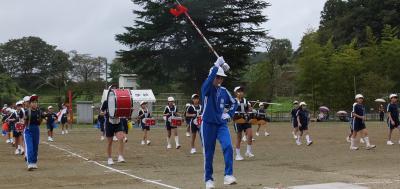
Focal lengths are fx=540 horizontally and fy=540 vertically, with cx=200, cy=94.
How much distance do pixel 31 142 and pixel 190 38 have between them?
4809cm

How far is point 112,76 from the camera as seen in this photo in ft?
306

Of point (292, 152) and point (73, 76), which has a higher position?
point (73, 76)

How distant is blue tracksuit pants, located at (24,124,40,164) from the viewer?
584 inches

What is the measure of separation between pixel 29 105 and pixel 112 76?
257 ft

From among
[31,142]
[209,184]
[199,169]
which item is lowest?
[199,169]

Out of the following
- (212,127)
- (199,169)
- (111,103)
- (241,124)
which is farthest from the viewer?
(241,124)

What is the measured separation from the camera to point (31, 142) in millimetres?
15094

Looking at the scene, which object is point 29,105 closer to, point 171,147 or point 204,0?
point 171,147

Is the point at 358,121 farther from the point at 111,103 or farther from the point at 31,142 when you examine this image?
the point at 31,142

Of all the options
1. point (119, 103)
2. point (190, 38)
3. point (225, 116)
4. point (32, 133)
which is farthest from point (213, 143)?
point (190, 38)

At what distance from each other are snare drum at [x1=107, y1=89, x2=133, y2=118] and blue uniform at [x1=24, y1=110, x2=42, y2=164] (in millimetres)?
2056

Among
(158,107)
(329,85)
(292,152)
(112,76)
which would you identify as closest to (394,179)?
(292,152)

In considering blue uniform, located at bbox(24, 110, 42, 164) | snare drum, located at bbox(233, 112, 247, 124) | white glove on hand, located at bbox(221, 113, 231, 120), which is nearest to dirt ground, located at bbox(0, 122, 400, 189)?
blue uniform, located at bbox(24, 110, 42, 164)

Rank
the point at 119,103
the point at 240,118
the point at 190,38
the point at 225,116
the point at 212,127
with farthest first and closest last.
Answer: the point at 190,38, the point at 240,118, the point at 119,103, the point at 225,116, the point at 212,127
